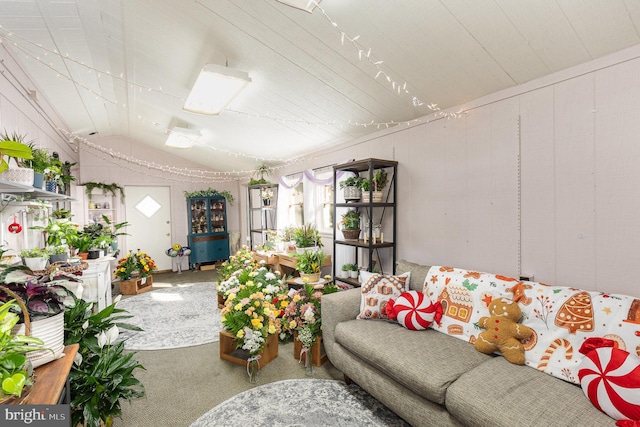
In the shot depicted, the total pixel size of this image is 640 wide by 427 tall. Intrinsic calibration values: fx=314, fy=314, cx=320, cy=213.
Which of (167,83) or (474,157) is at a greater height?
(167,83)

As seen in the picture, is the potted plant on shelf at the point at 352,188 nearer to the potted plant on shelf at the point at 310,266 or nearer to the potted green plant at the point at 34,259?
the potted plant on shelf at the point at 310,266

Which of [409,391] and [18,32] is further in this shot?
[18,32]

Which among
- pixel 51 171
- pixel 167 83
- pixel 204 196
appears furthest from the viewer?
pixel 204 196

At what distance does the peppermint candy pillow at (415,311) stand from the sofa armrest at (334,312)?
276 mm

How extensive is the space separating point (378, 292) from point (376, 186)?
1.16 meters

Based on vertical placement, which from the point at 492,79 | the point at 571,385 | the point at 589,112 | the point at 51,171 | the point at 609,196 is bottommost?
the point at 571,385

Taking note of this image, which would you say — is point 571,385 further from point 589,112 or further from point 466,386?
point 589,112

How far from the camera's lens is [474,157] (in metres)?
2.46

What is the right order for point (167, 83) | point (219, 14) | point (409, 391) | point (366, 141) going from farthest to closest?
point (366, 141)
point (167, 83)
point (219, 14)
point (409, 391)

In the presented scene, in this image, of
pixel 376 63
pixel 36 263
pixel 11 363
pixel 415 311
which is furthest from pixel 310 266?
pixel 11 363

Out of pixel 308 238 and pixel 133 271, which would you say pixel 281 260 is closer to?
pixel 308 238

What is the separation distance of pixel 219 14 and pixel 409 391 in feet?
8.46

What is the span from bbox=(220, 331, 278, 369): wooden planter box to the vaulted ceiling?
7.16ft

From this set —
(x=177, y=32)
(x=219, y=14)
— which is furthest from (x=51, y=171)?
(x=219, y=14)
